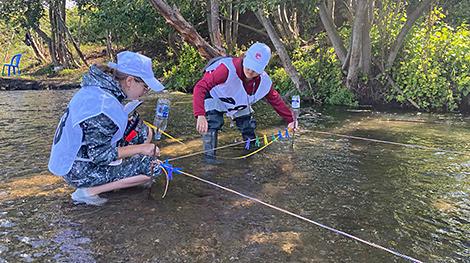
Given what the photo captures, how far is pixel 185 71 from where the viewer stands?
1828 centimetres

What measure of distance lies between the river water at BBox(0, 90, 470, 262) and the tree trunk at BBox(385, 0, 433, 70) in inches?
177

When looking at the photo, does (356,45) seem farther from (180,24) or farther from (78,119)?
(78,119)

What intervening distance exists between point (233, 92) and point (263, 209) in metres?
1.86

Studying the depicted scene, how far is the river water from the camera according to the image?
3453 millimetres

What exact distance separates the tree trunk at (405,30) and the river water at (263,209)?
4.49 m

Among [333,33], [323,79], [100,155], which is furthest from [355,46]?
[100,155]

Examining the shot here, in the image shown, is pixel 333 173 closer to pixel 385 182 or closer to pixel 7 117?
pixel 385 182

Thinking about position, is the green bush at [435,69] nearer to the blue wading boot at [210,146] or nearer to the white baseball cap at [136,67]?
the blue wading boot at [210,146]

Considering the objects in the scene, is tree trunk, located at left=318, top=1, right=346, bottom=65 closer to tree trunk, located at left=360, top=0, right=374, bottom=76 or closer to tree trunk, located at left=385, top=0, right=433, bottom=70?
tree trunk, located at left=360, top=0, right=374, bottom=76

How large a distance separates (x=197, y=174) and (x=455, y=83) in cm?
806

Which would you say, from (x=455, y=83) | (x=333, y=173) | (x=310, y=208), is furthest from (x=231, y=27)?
(x=310, y=208)

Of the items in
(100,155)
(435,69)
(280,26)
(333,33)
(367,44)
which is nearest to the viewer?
(100,155)

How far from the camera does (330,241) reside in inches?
142

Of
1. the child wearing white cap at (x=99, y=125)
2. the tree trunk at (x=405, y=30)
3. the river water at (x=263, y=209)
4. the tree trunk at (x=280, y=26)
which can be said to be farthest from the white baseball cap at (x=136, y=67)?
the tree trunk at (x=280, y=26)
